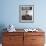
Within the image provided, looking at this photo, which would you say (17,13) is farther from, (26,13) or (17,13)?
(26,13)

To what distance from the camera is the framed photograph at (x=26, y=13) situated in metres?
4.32

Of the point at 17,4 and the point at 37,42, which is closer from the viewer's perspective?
the point at 37,42

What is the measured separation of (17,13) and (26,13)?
0.29 m

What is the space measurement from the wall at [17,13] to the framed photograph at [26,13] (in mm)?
98

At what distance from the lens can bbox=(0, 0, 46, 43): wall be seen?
432 centimetres

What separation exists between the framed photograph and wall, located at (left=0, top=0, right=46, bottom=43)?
0.10 meters

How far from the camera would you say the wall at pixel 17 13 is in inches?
170

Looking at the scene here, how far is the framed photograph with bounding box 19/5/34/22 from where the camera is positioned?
4.32m

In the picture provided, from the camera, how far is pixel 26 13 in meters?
4.35

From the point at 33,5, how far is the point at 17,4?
519 millimetres

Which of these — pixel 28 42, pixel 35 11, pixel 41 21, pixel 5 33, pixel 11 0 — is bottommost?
pixel 28 42

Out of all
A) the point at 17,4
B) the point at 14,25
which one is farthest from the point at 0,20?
the point at 17,4

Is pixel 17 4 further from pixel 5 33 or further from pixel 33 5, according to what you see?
pixel 5 33

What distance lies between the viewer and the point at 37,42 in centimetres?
388
